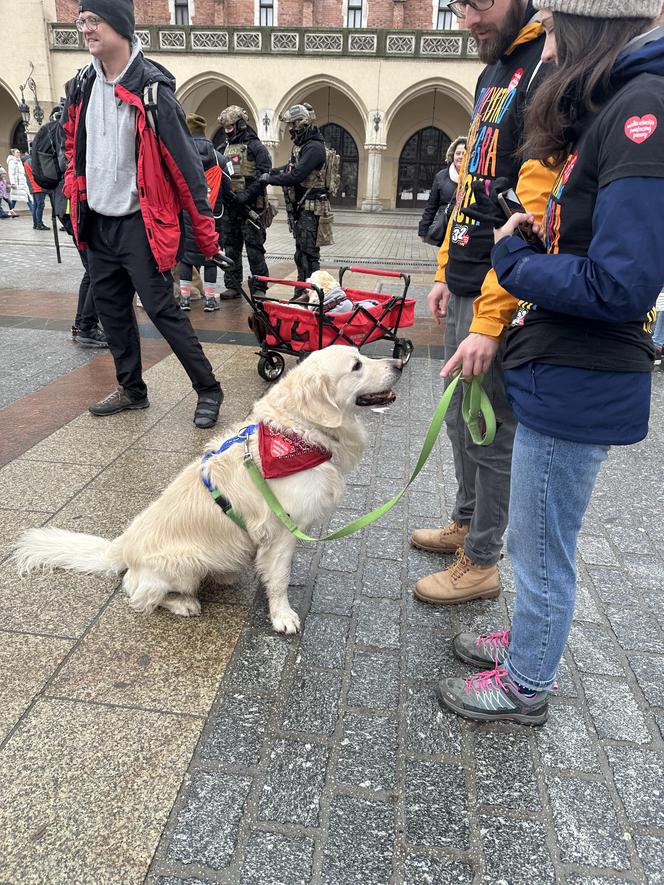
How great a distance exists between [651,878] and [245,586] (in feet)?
6.39

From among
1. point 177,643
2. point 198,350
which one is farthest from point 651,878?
point 198,350

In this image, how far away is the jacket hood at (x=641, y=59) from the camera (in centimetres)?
141

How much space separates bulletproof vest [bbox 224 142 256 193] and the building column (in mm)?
23326

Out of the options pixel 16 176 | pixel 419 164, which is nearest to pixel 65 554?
pixel 16 176

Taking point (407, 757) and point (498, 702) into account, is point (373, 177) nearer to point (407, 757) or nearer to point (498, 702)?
point (498, 702)

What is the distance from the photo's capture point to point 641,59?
142cm

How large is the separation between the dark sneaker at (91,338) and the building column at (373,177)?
26.4 meters

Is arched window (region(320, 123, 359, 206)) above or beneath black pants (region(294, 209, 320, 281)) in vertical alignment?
above

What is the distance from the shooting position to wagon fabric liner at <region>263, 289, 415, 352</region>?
5742mm

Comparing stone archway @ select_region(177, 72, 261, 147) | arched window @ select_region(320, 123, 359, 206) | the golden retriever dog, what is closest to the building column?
arched window @ select_region(320, 123, 359, 206)

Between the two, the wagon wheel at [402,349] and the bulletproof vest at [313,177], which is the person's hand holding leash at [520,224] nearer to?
the wagon wheel at [402,349]

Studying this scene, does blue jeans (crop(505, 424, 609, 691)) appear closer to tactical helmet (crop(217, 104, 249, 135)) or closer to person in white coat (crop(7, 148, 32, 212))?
tactical helmet (crop(217, 104, 249, 135))

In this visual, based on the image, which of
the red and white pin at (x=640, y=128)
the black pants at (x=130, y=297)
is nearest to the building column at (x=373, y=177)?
the black pants at (x=130, y=297)

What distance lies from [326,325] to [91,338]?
2772 mm
